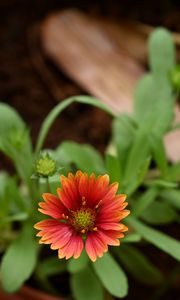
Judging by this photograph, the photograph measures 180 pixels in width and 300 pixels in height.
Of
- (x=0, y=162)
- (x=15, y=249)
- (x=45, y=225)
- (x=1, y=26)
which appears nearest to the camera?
(x=45, y=225)

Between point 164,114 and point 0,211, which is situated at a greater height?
point 164,114

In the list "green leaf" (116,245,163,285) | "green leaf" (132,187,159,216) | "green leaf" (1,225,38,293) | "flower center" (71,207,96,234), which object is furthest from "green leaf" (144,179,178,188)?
"flower center" (71,207,96,234)

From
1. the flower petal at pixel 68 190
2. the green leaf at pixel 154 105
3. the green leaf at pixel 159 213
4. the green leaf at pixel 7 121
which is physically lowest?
the flower petal at pixel 68 190

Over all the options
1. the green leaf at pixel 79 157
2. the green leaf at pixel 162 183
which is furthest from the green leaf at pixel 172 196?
the green leaf at pixel 79 157

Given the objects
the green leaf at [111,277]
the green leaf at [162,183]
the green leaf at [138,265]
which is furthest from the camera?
the green leaf at [138,265]

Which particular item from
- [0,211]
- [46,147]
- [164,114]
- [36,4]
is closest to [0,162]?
[46,147]

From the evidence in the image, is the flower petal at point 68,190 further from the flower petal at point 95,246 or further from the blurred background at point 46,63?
the blurred background at point 46,63

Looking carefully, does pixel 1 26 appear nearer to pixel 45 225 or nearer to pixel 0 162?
pixel 0 162
